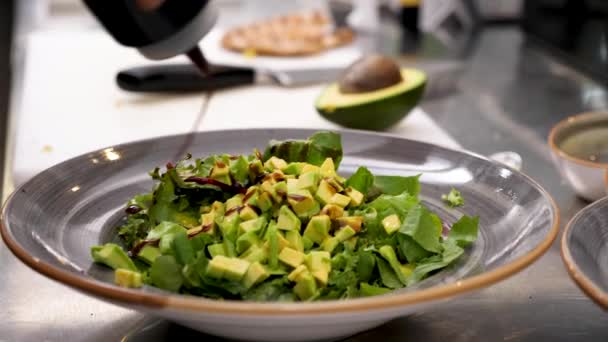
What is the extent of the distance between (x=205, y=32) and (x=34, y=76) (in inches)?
23.9

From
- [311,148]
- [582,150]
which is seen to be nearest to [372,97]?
[582,150]

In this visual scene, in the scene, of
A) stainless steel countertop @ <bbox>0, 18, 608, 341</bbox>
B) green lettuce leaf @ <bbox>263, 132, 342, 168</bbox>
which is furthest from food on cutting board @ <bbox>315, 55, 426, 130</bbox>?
green lettuce leaf @ <bbox>263, 132, 342, 168</bbox>

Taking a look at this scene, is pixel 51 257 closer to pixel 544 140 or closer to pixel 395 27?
pixel 544 140

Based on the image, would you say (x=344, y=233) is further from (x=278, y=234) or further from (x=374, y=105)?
(x=374, y=105)

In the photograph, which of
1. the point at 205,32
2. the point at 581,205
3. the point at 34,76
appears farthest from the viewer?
the point at 34,76

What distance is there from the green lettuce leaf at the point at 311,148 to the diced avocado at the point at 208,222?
0.47 feet

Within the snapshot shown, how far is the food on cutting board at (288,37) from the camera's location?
2025 mm

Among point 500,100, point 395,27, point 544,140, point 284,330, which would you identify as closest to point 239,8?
point 395,27

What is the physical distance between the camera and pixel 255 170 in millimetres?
875

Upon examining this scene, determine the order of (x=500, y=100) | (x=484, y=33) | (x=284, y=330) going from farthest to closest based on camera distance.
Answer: (x=484, y=33) < (x=500, y=100) < (x=284, y=330)

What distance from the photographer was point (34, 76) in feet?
6.15

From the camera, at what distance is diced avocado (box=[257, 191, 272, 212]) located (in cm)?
80

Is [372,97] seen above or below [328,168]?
below

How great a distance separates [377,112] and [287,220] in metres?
0.67
